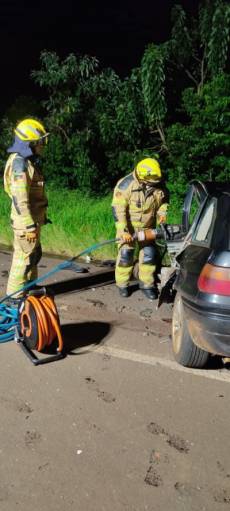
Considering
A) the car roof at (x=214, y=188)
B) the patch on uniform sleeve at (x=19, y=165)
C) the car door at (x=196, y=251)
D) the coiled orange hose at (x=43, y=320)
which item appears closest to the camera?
the car door at (x=196, y=251)

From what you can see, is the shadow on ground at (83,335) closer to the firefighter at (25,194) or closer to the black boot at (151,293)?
the firefighter at (25,194)

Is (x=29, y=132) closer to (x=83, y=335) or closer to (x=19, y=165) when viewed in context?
(x=19, y=165)

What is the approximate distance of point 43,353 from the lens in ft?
13.6

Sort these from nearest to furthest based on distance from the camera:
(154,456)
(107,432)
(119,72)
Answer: (154,456) → (107,432) → (119,72)

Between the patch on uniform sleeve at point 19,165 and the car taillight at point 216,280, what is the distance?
2269 mm

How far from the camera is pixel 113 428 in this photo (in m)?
3.08

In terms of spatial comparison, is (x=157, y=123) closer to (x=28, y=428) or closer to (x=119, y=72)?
(x=119, y=72)

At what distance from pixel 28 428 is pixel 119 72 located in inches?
498

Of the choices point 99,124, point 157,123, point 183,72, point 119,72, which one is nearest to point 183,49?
point 183,72

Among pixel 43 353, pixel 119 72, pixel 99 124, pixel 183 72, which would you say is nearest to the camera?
pixel 43 353

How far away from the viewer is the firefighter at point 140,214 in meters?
5.39

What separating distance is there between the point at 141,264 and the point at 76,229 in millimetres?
2626

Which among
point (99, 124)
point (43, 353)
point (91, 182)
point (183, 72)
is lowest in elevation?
point (43, 353)

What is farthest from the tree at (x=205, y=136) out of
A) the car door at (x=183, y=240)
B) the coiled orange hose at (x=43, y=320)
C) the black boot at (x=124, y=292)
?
the coiled orange hose at (x=43, y=320)
